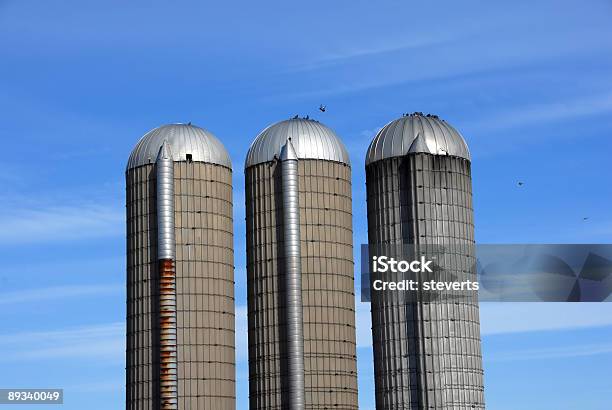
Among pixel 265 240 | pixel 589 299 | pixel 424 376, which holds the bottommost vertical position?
pixel 424 376

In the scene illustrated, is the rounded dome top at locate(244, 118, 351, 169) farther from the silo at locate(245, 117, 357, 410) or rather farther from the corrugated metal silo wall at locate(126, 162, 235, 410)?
the corrugated metal silo wall at locate(126, 162, 235, 410)

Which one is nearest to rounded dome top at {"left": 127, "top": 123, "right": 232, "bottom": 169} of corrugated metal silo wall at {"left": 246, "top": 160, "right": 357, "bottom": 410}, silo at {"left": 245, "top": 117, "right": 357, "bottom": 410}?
silo at {"left": 245, "top": 117, "right": 357, "bottom": 410}

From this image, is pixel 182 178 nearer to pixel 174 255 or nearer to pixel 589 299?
pixel 174 255

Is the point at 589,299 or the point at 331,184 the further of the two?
the point at 331,184

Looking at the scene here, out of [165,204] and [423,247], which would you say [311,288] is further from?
→ [165,204]

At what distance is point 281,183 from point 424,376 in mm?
18430

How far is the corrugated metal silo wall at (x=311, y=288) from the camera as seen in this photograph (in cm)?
8200

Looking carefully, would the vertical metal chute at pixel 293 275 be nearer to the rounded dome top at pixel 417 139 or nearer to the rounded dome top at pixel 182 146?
the rounded dome top at pixel 182 146

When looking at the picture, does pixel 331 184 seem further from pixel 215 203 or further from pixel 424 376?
pixel 424 376

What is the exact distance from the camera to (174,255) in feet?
270

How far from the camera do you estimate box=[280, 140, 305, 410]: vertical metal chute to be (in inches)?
3167

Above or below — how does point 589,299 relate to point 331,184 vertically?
below

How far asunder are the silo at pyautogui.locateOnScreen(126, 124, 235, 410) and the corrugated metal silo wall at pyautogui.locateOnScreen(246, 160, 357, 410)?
2.21m

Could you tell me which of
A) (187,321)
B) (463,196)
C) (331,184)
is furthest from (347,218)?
(187,321)
